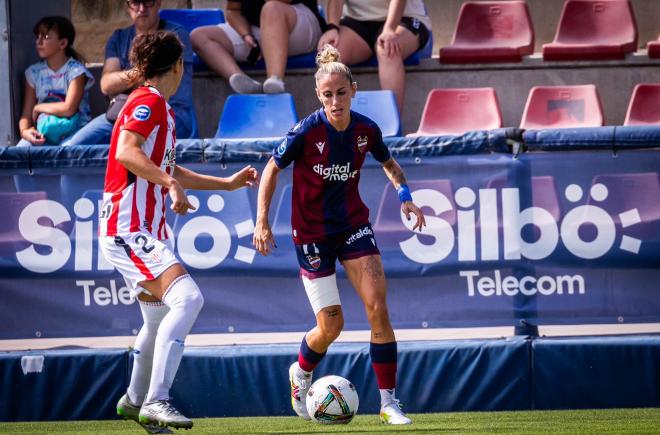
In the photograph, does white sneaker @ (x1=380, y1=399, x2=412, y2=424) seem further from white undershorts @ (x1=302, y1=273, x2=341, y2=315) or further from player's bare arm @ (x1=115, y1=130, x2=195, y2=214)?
player's bare arm @ (x1=115, y1=130, x2=195, y2=214)

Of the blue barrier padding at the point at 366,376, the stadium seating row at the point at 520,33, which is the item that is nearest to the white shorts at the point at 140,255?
the blue barrier padding at the point at 366,376

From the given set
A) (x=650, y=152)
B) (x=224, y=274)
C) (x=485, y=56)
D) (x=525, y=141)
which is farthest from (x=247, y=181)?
(x=485, y=56)

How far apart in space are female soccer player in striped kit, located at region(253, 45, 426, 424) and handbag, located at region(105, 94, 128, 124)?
2.89 metres

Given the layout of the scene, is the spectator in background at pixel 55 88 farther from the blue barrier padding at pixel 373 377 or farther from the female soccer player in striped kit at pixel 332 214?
the female soccer player in striped kit at pixel 332 214

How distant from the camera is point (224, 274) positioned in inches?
287

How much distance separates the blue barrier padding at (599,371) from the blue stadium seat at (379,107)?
8.49 feet

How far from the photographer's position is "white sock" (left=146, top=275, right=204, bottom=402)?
5.31 meters

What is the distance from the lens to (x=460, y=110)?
924cm

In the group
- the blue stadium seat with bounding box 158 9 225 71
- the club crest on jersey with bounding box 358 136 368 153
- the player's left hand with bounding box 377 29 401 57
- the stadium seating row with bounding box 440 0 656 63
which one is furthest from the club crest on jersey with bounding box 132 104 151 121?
the blue stadium seat with bounding box 158 9 225 71

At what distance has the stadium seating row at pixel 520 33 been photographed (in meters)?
9.92

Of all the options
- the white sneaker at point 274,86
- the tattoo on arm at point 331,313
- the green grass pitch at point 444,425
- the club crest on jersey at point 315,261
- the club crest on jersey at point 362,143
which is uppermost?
the club crest on jersey at point 362,143

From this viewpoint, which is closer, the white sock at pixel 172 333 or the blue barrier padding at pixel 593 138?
the white sock at pixel 172 333

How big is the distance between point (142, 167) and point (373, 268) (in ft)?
4.89

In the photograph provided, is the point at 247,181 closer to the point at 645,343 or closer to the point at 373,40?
the point at 645,343
